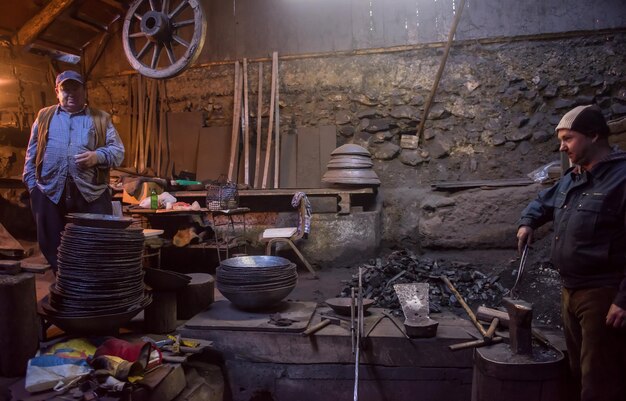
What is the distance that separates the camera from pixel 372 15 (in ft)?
25.5

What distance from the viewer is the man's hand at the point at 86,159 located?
3.75 m

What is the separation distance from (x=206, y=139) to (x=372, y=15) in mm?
3921

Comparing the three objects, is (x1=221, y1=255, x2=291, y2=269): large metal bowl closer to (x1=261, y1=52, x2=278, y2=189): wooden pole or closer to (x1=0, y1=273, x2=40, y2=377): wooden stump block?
(x1=0, y1=273, x2=40, y2=377): wooden stump block

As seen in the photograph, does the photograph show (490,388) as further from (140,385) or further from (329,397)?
(140,385)

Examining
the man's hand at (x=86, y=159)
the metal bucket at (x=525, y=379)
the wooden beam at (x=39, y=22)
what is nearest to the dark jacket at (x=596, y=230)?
the metal bucket at (x=525, y=379)

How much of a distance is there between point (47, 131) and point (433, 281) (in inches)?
170

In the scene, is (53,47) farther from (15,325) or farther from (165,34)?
(15,325)

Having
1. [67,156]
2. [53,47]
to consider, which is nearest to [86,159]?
[67,156]

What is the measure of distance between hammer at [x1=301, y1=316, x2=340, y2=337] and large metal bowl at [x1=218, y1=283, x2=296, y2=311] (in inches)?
Result: 17.9

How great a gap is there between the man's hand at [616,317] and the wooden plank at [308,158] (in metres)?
5.48

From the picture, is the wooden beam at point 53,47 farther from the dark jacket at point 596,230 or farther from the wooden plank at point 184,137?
the dark jacket at point 596,230

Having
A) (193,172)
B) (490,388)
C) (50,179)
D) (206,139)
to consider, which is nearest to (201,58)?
(206,139)

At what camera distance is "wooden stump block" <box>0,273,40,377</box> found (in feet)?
9.32

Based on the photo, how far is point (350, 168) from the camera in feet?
21.9
